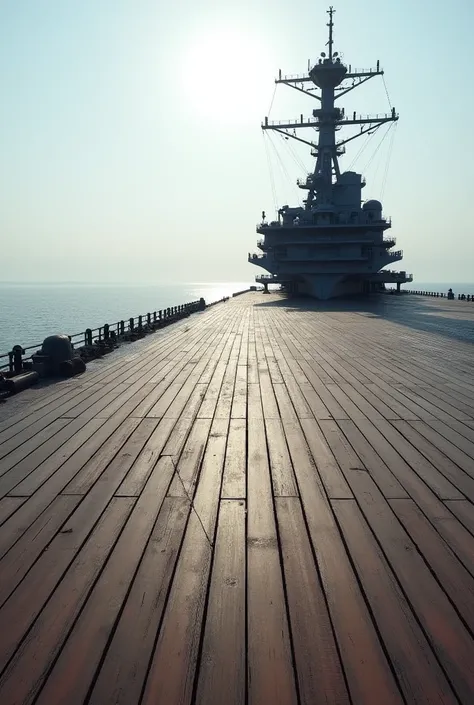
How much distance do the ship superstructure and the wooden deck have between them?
3466 centimetres

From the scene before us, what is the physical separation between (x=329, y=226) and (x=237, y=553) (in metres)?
39.7

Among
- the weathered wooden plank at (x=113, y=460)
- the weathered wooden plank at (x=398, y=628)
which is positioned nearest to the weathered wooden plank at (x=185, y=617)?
the weathered wooden plank at (x=398, y=628)

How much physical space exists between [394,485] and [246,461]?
5.30 feet

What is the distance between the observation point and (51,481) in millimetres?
4613

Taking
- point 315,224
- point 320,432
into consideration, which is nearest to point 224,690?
point 320,432

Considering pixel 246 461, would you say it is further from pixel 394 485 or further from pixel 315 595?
pixel 315 595

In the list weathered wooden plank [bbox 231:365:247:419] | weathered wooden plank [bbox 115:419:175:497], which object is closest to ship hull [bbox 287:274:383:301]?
weathered wooden plank [bbox 231:365:247:419]

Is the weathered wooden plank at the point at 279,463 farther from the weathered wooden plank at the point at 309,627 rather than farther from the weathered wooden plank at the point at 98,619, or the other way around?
the weathered wooden plank at the point at 98,619

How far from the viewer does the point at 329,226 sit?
40062 mm

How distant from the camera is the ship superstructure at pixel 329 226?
Answer: 40.9 meters

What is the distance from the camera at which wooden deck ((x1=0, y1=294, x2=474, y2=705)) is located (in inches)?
90.3

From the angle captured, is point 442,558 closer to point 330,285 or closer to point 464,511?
point 464,511

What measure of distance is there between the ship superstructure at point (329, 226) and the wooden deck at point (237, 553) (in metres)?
34.7

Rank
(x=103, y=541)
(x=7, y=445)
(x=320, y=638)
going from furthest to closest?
(x=7, y=445) < (x=103, y=541) < (x=320, y=638)
